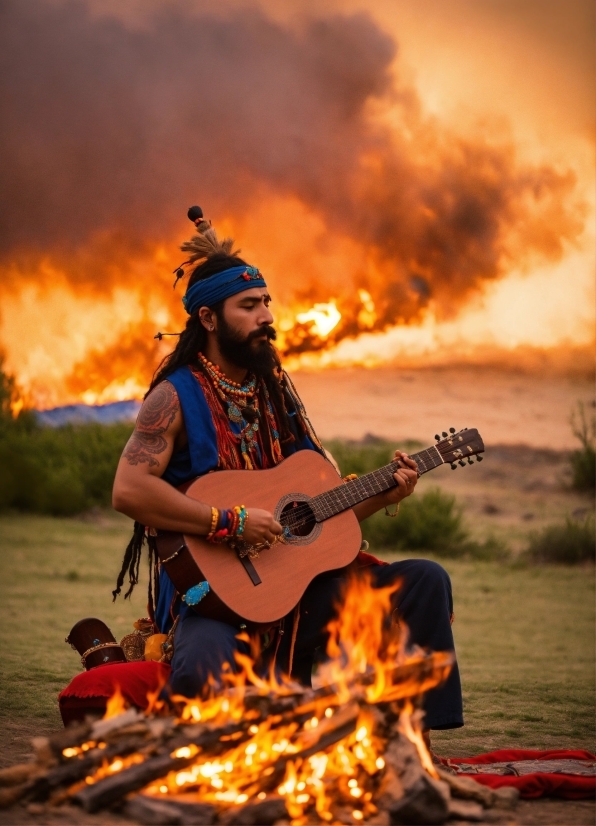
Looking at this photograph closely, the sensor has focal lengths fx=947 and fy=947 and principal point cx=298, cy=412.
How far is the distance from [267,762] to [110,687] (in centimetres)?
84

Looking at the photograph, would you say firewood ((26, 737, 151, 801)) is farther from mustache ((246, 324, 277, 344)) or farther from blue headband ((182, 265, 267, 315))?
blue headband ((182, 265, 267, 315))

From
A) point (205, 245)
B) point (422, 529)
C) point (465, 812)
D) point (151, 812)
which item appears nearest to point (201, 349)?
point (205, 245)

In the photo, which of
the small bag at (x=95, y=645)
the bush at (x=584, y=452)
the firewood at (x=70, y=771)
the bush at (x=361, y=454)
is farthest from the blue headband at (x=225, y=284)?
the bush at (x=584, y=452)

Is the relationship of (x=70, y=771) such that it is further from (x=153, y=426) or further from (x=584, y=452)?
(x=584, y=452)

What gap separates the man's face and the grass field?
179 centimetres

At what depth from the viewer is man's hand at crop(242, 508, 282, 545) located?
351 cm

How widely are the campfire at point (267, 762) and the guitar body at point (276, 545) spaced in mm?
425

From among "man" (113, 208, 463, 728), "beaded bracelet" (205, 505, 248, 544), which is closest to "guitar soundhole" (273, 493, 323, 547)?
"man" (113, 208, 463, 728)

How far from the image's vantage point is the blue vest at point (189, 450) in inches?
145

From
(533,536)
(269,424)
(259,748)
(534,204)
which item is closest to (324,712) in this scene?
(259,748)

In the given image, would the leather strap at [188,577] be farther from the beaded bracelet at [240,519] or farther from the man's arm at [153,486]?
the beaded bracelet at [240,519]

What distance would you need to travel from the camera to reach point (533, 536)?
12250 mm

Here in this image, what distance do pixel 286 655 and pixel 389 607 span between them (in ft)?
1.47

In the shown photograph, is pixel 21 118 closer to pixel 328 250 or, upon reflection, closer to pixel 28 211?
pixel 28 211
